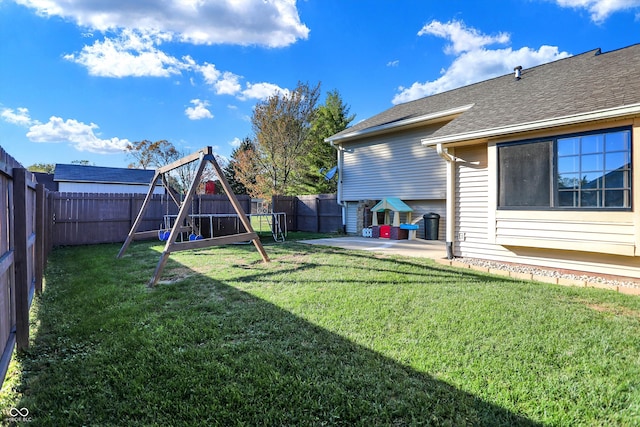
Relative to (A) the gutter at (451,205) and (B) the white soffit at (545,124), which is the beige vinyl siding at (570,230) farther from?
Result: (B) the white soffit at (545,124)

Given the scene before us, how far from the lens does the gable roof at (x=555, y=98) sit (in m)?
4.80

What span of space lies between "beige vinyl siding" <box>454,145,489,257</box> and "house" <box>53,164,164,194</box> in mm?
20634

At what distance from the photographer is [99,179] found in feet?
78.4

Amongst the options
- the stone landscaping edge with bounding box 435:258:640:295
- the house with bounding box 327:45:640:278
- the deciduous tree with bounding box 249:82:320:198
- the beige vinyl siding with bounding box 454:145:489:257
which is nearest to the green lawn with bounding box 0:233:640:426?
the stone landscaping edge with bounding box 435:258:640:295

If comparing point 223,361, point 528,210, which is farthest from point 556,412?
point 528,210

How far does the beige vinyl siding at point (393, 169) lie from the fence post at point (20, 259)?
9.72 m

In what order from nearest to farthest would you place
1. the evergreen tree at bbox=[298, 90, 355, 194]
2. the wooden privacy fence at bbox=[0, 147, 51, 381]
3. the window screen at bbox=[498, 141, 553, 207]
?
the wooden privacy fence at bbox=[0, 147, 51, 381]
the window screen at bbox=[498, 141, 553, 207]
the evergreen tree at bbox=[298, 90, 355, 194]

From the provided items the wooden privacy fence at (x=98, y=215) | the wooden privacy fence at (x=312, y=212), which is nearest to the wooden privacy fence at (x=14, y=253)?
the wooden privacy fence at (x=98, y=215)

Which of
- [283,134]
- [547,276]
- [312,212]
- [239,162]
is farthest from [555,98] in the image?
[239,162]

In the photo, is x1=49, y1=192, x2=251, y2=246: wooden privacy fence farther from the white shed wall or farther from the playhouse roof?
the white shed wall

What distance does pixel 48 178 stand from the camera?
922 inches

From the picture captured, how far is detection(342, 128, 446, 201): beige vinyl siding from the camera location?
34.0 ft

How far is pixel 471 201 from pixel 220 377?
5871 millimetres

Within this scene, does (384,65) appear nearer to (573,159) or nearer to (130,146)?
(573,159)
